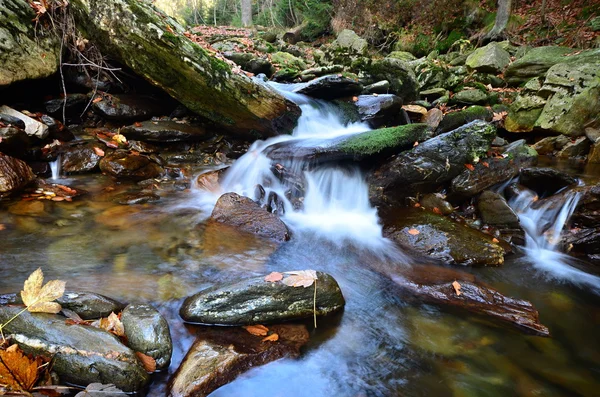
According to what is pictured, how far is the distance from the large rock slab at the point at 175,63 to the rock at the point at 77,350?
5.03 m

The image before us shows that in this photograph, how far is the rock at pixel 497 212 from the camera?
563cm

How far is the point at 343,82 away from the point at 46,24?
21.2 ft

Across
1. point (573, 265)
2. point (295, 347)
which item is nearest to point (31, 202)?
point (295, 347)

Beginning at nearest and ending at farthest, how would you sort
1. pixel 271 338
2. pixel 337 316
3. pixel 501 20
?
pixel 271 338 → pixel 337 316 → pixel 501 20

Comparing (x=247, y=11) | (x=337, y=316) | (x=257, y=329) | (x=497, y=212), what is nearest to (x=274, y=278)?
(x=257, y=329)

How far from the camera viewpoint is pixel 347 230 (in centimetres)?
578

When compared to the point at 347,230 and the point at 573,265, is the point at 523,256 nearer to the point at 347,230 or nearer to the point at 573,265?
→ the point at 573,265

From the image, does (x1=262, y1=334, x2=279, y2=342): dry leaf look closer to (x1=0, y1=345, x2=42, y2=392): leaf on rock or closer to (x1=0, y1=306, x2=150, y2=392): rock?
(x1=0, y1=306, x2=150, y2=392): rock

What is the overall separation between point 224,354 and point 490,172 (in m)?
5.77

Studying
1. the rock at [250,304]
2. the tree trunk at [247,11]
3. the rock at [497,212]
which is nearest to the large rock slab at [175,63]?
the rock at [497,212]

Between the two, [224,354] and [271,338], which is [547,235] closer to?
[271,338]

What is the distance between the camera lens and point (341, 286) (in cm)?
406

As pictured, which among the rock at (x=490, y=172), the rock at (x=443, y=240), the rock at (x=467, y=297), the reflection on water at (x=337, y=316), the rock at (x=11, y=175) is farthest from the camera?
the rock at (x=490, y=172)

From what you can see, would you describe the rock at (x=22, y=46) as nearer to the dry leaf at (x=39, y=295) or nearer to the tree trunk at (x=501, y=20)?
the dry leaf at (x=39, y=295)
